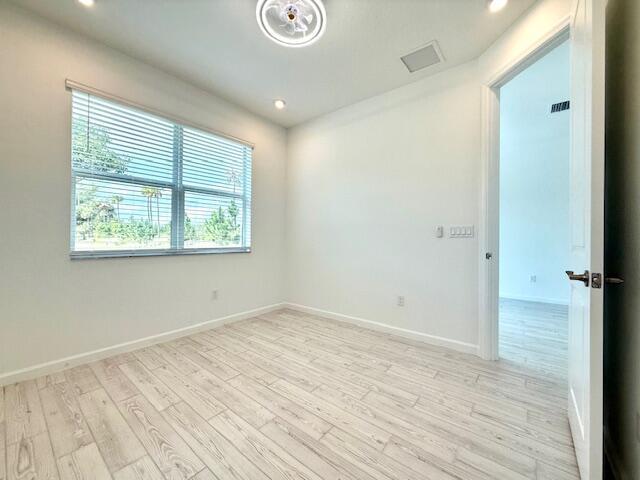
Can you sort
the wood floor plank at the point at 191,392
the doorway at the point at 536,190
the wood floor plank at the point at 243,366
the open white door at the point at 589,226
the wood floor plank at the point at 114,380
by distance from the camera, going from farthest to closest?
the doorway at the point at 536,190 < the wood floor plank at the point at 243,366 < the wood floor plank at the point at 114,380 < the wood floor plank at the point at 191,392 < the open white door at the point at 589,226

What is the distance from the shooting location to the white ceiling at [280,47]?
189 centimetres

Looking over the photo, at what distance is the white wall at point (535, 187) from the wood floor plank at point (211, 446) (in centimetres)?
Result: 528

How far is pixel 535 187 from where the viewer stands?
15.1 feet

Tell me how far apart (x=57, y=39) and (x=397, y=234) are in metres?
3.46

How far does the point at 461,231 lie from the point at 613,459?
1705 mm

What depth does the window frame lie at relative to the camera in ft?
7.15

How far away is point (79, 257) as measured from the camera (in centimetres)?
217

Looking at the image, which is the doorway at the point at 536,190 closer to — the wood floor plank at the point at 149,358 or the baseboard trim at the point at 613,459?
the baseboard trim at the point at 613,459

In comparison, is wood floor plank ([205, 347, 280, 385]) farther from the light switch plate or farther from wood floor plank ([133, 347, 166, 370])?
the light switch plate

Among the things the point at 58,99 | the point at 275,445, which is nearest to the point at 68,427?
the point at 275,445

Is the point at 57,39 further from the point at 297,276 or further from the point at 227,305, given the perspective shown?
the point at 297,276

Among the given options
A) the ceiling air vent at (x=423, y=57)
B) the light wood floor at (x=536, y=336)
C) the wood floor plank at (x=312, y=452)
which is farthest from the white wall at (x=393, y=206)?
the wood floor plank at (x=312, y=452)

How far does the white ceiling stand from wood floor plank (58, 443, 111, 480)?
2.81 metres

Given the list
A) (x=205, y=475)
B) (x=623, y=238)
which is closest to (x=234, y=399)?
(x=205, y=475)
